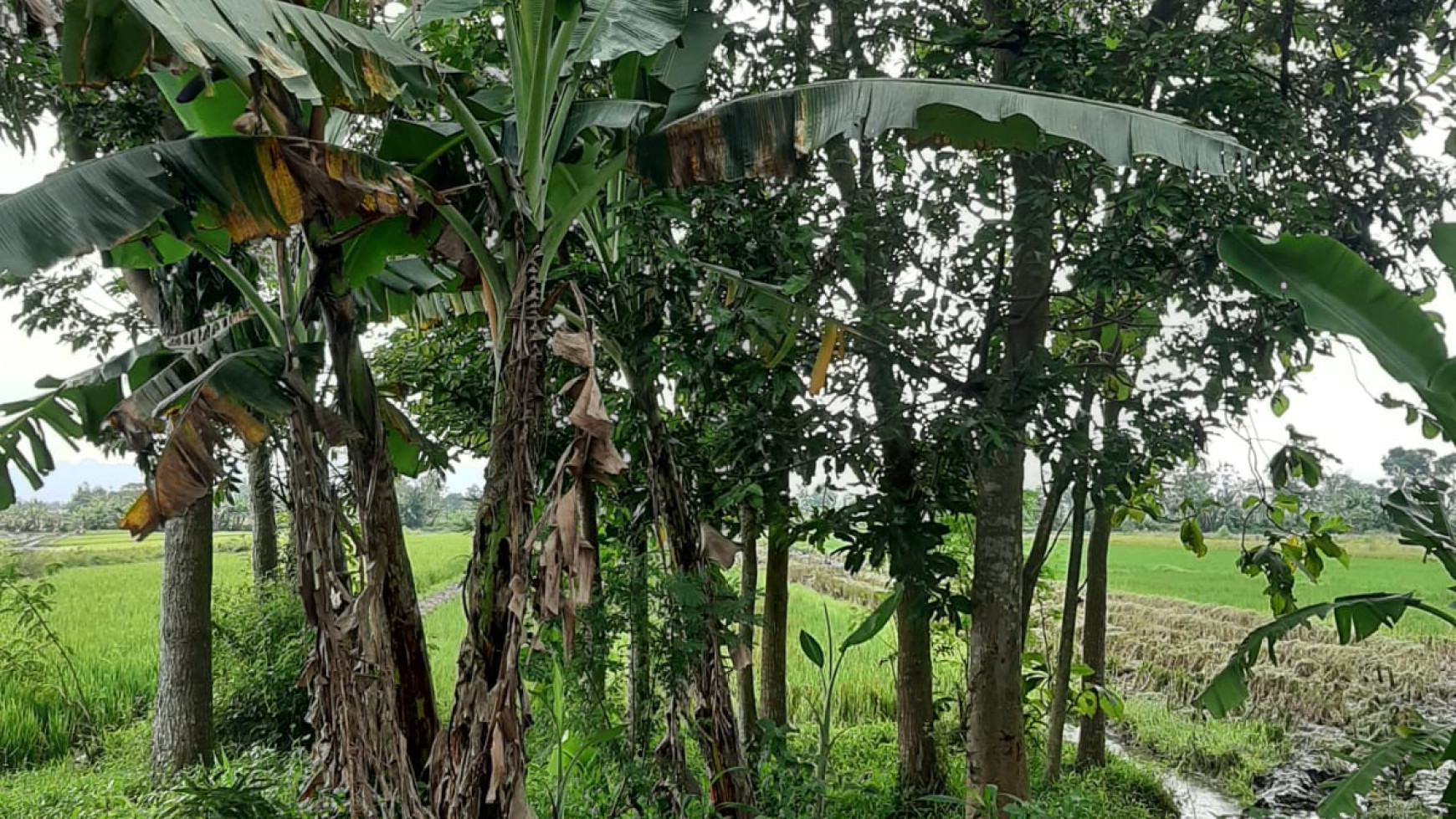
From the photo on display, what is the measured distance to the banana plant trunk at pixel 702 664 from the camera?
2.28 meters

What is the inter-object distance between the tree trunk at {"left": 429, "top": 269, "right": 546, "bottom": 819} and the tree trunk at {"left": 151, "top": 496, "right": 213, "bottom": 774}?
232cm

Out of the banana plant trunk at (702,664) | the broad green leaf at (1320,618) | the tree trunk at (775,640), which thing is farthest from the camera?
the tree trunk at (775,640)

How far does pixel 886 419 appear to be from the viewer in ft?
7.95

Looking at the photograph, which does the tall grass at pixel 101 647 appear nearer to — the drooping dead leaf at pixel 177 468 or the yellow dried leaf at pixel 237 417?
the yellow dried leaf at pixel 237 417

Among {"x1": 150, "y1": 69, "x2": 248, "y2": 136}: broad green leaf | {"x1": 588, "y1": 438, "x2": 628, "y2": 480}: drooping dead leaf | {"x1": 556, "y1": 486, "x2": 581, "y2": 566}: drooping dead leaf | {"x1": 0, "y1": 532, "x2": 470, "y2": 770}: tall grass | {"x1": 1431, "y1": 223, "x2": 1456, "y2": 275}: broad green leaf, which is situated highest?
{"x1": 150, "y1": 69, "x2": 248, "y2": 136}: broad green leaf

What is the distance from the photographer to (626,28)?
2035mm

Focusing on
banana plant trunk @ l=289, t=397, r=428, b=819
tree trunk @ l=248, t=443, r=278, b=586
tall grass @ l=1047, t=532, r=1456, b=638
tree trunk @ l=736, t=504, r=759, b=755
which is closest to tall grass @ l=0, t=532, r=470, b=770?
tree trunk @ l=248, t=443, r=278, b=586

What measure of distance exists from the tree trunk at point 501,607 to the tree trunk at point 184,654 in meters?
2.32

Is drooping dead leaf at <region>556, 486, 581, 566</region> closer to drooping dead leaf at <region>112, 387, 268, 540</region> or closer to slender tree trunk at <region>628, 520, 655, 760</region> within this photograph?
slender tree trunk at <region>628, 520, 655, 760</region>

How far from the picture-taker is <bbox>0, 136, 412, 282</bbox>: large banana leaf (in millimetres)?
1564

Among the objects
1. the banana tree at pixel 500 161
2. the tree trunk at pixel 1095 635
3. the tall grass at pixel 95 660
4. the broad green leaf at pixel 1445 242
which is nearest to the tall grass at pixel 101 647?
the tall grass at pixel 95 660

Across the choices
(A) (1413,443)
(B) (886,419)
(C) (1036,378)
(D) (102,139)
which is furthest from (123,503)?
(A) (1413,443)

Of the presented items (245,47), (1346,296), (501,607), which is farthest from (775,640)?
(245,47)

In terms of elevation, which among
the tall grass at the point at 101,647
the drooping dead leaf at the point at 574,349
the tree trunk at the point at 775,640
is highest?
the drooping dead leaf at the point at 574,349
